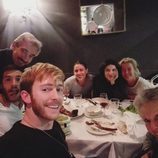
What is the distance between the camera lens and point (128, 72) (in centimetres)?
303

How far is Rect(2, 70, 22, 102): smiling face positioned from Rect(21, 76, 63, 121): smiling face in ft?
2.11

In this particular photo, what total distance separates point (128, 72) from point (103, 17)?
1.35m

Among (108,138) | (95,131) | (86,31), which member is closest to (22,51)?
(95,131)

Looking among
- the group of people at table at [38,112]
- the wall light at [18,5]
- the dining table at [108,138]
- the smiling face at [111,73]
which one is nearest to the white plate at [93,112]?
the dining table at [108,138]

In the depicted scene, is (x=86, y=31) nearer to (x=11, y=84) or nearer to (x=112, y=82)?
(x=112, y=82)

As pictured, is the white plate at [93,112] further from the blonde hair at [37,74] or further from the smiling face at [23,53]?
the blonde hair at [37,74]

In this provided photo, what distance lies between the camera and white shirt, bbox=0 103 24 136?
1.67 m

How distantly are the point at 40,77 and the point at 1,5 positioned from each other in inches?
137

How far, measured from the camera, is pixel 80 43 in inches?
165

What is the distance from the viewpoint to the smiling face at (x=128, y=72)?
3008 mm

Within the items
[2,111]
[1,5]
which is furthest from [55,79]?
[1,5]

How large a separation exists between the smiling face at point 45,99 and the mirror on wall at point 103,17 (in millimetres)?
3056

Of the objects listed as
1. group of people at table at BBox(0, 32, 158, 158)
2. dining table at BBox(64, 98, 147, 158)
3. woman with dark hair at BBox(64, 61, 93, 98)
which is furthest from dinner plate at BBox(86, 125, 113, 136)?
woman with dark hair at BBox(64, 61, 93, 98)

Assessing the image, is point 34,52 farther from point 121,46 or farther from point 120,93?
point 121,46
